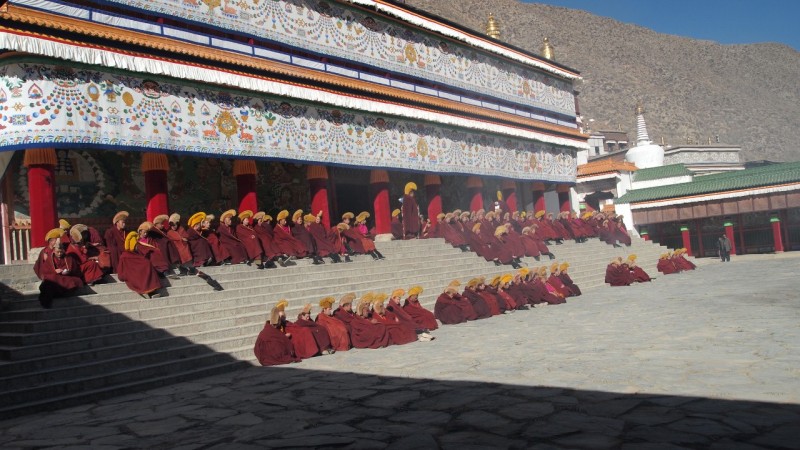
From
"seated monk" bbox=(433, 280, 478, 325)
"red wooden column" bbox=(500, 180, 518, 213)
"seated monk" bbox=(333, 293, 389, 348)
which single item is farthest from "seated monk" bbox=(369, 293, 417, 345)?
"red wooden column" bbox=(500, 180, 518, 213)

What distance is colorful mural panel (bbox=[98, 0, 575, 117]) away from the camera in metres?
13.0

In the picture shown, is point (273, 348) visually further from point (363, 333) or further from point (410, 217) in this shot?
point (410, 217)

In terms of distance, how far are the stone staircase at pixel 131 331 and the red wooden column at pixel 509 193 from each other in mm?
10871

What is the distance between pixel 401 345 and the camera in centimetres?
857

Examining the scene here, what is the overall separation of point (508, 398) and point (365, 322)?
13.6ft

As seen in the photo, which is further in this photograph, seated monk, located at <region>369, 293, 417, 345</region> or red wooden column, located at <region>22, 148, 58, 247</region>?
red wooden column, located at <region>22, 148, 58, 247</region>

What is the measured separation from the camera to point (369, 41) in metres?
16.5

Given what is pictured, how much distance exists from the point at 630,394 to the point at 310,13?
41.8 feet

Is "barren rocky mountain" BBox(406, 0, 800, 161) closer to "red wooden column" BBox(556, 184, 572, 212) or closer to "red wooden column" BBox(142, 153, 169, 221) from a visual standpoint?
"red wooden column" BBox(556, 184, 572, 212)

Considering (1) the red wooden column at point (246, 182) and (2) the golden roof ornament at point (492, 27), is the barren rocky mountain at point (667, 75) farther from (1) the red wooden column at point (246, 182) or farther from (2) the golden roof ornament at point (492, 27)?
(1) the red wooden column at point (246, 182)

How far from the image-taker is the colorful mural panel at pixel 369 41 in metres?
13.0

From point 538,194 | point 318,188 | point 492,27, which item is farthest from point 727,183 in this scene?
point 318,188

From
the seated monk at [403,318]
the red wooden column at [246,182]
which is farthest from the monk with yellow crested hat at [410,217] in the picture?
the seated monk at [403,318]

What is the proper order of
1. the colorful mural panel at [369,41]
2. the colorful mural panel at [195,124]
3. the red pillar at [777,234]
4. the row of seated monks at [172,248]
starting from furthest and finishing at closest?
the red pillar at [777,234] < the colorful mural panel at [369,41] < the colorful mural panel at [195,124] < the row of seated monks at [172,248]
